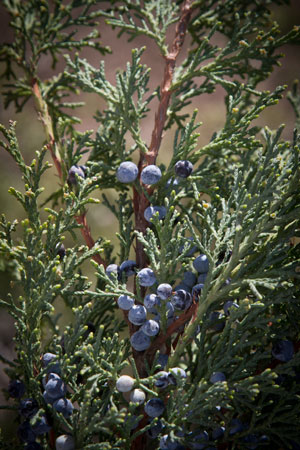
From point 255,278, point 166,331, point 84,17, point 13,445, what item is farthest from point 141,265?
point 84,17

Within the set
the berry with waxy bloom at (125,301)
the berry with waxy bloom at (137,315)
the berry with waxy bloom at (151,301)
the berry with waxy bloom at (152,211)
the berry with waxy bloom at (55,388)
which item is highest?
the berry with waxy bloom at (152,211)

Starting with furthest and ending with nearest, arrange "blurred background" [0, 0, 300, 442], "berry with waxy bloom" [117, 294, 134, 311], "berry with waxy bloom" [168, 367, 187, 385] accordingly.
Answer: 1. "blurred background" [0, 0, 300, 442]
2. "berry with waxy bloom" [117, 294, 134, 311]
3. "berry with waxy bloom" [168, 367, 187, 385]

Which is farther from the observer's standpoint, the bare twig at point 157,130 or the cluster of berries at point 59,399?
the bare twig at point 157,130

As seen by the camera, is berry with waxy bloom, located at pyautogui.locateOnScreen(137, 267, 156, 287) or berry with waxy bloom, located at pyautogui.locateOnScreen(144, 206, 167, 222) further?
berry with waxy bloom, located at pyautogui.locateOnScreen(144, 206, 167, 222)

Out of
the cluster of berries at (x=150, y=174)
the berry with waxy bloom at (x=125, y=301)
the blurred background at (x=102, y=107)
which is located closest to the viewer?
the berry with waxy bloom at (x=125, y=301)

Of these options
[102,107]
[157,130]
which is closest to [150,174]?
[157,130]

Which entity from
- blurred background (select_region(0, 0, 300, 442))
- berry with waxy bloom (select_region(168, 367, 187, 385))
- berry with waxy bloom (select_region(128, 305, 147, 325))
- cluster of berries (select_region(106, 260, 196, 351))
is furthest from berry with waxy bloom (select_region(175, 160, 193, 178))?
blurred background (select_region(0, 0, 300, 442))

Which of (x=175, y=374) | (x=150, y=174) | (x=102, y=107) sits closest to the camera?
(x=175, y=374)

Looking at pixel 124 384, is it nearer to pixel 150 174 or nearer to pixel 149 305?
pixel 149 305

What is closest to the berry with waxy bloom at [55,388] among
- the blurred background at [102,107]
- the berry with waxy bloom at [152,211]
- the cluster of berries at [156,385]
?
the cluster of berries at [156,385]

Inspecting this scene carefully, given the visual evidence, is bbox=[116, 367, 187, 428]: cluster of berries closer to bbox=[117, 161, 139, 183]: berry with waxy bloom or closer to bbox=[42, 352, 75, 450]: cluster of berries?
bbox=[42, 352, 75, 450]: cluster of berries

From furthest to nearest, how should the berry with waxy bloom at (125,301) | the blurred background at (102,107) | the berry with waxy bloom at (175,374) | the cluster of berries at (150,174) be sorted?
the blurred background at (102,107)
the cluster of berries at (150,174)
the berry with waxy bloom at (125,301)
the berry with waxy bloom at (175,374)

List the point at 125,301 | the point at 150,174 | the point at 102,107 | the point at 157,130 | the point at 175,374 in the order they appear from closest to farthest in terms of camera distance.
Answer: the point at 175,374, the point at 125,301, the point at 150,174, the point at 157,130, the point at 102,107

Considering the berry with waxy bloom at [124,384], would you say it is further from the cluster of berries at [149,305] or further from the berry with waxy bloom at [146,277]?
the berry with waxy bloom at [146,277]
